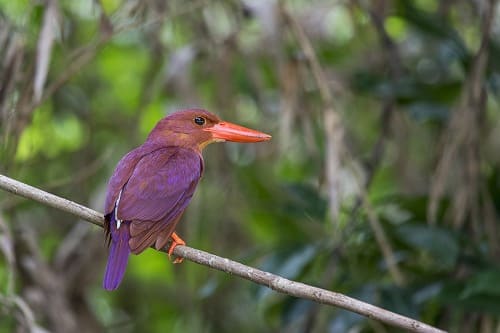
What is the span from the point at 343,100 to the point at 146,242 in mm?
2115

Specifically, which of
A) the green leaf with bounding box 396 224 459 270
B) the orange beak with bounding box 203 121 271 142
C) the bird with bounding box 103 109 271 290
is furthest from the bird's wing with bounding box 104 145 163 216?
the green leaf with bounding box 396 224 459 270

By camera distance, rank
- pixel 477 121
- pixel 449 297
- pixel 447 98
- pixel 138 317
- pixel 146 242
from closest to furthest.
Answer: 1. pixel 146 242
2. pixel 449 297
3. pixel 477 121
4. pixel 447 98
5. pixel 138 317

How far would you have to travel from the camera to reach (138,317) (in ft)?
17.1

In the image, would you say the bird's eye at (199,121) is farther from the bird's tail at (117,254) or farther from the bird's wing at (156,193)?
the bird's tail at (117,254)

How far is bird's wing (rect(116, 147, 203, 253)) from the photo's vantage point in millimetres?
2976

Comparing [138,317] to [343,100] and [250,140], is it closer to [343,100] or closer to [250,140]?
[343,100]

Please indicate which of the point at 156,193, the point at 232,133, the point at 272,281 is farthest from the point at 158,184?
the point at 272,281

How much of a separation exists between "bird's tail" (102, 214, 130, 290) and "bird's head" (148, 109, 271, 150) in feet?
2.55

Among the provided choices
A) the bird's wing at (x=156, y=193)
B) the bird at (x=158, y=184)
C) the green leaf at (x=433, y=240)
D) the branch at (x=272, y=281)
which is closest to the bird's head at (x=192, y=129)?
the bird at (x=158, y=184)

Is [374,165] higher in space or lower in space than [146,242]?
lower

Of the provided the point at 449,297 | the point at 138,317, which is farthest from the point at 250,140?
the point at 138,317

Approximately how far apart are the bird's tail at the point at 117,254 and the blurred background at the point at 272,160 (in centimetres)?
51

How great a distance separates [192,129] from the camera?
3715 mm

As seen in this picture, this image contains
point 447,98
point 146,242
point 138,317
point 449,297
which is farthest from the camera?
point 138,317
